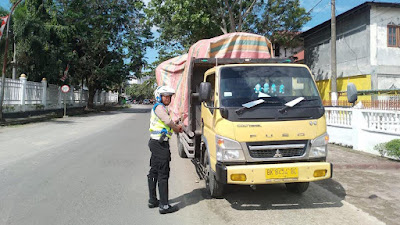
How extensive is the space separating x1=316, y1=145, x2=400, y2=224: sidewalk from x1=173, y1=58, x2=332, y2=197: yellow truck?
89cm

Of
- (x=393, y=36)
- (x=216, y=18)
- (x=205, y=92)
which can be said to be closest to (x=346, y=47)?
(x=393, y=36)

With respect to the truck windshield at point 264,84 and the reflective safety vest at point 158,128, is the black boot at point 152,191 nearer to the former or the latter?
the reflective safety vest at point 158,128

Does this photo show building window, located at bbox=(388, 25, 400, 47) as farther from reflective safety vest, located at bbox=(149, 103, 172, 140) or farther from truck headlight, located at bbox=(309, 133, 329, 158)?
reflective safety vest, located at bbox=(149, 103, 172, 140)

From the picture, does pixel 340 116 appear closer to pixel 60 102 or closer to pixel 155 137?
pixel 155 137

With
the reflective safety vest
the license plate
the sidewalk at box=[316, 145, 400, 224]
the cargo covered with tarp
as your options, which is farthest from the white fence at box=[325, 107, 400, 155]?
the reflective safety vest

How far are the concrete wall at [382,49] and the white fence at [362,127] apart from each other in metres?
9.45

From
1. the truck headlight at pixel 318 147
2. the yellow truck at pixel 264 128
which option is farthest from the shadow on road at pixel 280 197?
the truck headlight at pixel 318 147

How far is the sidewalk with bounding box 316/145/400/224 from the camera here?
4.64m

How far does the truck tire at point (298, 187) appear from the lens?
5.13 metres

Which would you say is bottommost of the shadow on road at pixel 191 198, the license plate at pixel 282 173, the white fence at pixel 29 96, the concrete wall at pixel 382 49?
the shadow on road at pixel 191 198

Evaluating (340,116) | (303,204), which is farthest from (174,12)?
(303,204)

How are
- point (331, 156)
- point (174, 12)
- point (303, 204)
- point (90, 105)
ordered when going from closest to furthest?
point (303, 204) < point (331, 156) < point (174, 12) < point (90, 105)

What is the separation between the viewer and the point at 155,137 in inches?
178

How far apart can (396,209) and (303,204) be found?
1.25 meters
